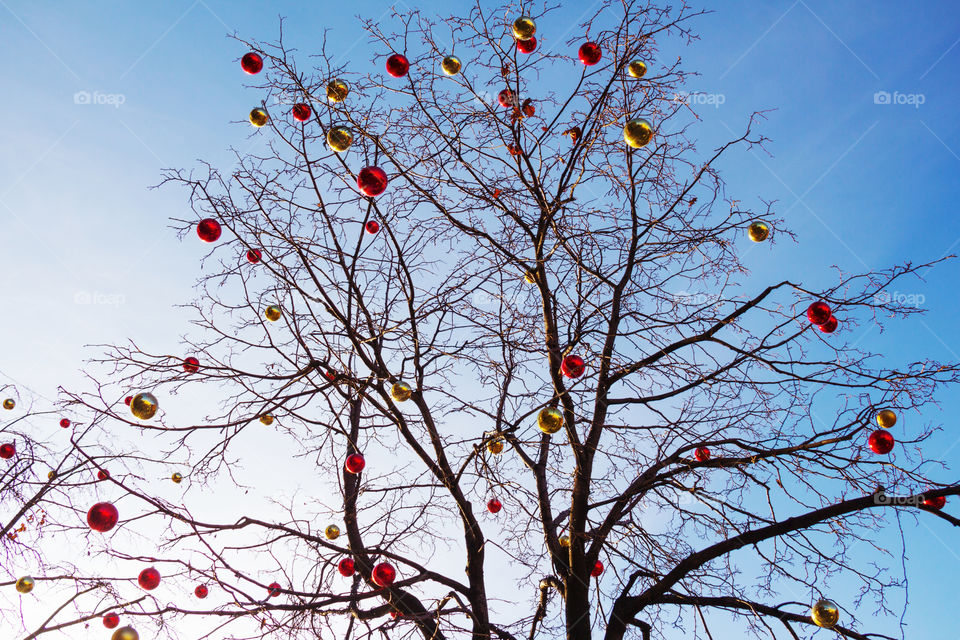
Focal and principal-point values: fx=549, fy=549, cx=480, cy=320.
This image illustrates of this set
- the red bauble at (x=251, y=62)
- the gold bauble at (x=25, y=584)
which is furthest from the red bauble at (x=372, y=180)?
the gold bauble at (x=25, y=584)

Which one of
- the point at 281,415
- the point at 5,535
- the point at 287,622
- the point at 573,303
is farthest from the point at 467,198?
the point at 5,535

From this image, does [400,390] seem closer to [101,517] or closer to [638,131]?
[101,517]

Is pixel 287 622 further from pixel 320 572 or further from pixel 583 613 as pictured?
pixel 583 613

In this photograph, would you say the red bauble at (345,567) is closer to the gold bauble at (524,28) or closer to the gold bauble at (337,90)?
the gold bauble at (337,90)

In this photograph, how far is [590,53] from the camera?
12.3 ft

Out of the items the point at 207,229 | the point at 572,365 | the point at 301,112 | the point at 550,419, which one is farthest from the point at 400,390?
the point at 301,112

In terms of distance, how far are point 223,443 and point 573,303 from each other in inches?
111

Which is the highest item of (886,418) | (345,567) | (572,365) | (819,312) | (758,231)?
(758,231)

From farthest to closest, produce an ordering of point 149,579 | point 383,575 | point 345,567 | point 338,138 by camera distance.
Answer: point 345,567, point 383,575, point 149,579, point 338,138

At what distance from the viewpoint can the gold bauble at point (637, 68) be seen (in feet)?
12.3

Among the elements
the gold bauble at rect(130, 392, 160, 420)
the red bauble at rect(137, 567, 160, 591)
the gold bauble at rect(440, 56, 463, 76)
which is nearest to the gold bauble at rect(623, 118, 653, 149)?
the gold bauble at rect(440, 56, 463, 76)

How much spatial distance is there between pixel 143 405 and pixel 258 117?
208cm

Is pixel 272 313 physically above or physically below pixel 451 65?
below

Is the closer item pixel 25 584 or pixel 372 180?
pixel 372 180
